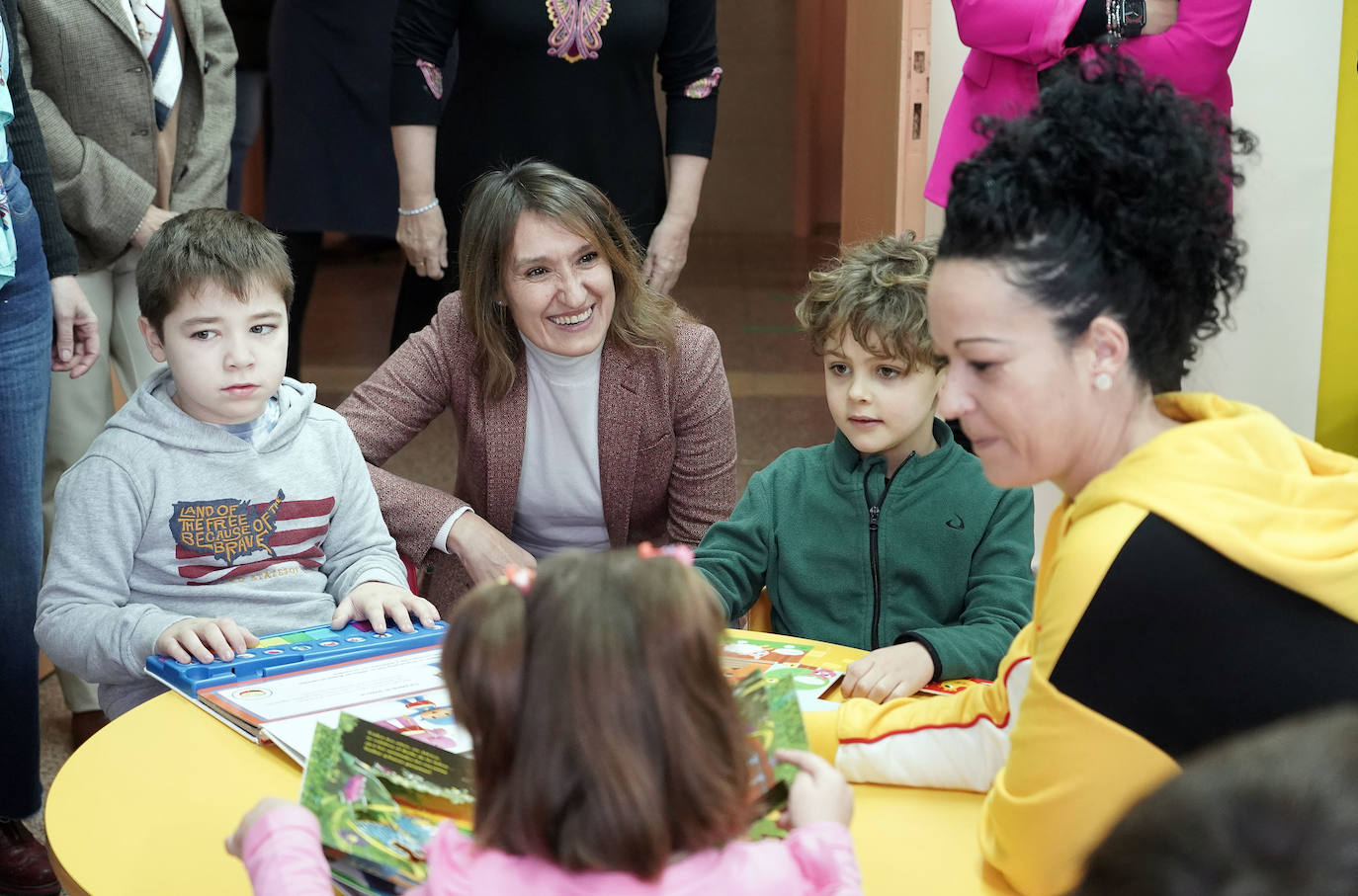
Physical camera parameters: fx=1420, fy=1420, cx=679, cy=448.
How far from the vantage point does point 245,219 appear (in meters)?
2.03

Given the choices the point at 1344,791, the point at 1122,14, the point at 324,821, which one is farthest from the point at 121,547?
the point at 1122,14

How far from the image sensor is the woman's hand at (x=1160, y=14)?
249 centimetres

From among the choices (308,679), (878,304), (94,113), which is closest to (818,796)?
(308,679)

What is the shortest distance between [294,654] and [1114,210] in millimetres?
997

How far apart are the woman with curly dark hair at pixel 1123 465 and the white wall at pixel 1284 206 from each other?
201 centimetres

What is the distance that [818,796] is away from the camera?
1.05 metres

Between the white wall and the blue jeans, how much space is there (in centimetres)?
208

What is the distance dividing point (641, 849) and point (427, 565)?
5.07 ft

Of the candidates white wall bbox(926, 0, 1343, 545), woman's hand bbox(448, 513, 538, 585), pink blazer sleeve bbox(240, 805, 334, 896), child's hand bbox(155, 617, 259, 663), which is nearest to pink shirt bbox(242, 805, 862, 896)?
pink blazer sleeve bbox(240, 805, 334, 896)

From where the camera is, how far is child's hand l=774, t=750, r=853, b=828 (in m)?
1.04

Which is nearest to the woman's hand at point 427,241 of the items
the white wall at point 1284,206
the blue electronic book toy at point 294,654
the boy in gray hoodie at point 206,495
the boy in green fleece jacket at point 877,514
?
the boy in gray hoodie at point 206,495

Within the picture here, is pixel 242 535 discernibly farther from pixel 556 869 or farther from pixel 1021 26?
pixel 1021 26

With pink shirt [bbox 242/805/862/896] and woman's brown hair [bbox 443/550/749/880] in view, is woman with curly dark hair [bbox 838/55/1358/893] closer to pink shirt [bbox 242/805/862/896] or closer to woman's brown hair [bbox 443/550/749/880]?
pink shirt [bbox 242/805/862/896]

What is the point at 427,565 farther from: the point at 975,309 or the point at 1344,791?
the point at 1344,791
